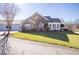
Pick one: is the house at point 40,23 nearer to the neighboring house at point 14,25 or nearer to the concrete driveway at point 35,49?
the neighboring house at point 14,25

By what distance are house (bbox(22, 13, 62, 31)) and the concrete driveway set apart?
0.55ft

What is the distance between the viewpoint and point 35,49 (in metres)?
3.01

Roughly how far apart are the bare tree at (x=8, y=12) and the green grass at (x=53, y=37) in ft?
0.49

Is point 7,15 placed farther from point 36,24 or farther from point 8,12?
point 36,24

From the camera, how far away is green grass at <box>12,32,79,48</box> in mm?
3051

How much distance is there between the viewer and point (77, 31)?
3.05 m

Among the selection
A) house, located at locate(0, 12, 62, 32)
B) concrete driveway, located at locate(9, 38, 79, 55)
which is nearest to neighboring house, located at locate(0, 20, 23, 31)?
house, located at locate(0, 12, 62, 32)

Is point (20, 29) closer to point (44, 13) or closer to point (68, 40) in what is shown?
point (44, 13)

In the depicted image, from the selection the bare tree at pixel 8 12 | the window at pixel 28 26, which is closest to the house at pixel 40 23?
the window at pixel 28 26

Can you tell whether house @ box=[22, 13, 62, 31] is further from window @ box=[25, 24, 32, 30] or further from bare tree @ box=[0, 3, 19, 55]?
bare tree @ box=[0, 3, 19, 55]

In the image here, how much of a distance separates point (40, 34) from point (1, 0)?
1.86 feet

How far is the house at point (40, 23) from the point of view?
9.95ft

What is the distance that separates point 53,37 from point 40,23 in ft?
0.70
